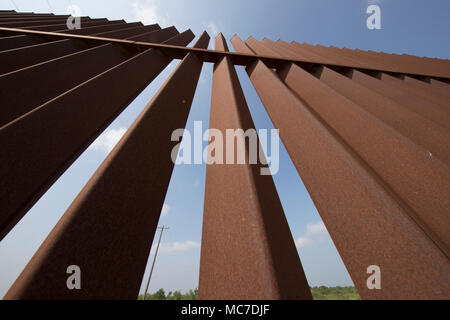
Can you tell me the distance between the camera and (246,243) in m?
0.53

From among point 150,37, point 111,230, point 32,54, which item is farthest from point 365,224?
point 150,37

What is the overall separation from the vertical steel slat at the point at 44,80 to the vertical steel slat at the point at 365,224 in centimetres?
148

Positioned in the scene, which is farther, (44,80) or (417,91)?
(417,91)

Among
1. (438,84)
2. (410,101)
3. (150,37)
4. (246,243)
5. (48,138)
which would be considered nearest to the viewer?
(246,243)

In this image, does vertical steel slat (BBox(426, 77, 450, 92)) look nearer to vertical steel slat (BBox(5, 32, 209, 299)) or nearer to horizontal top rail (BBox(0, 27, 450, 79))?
horizontal top rail (BBox(0, 27, 450, 79))

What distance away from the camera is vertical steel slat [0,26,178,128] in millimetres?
951

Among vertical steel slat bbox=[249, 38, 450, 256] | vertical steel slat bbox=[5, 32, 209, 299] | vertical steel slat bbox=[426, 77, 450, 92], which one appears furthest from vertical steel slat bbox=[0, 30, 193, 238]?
vertical steel slat bbox=[426, 77, 450, 92]

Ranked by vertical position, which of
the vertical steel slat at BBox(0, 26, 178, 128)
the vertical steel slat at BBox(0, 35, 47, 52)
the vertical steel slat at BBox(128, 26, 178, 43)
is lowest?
the vertical steel slat at BBox(0, 26, 178, 128)

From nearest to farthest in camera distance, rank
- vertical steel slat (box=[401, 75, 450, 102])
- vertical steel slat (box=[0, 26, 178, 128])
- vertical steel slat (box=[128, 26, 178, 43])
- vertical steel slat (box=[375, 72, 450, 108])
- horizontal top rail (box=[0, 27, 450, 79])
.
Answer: vertical steel slat (box=[0, 26, 178, 128]) < vertical steel slat (box=[375, 72, 450, 108]) < vertical steel slat (box=[401, 75, 450, 102]) < horizontal top rail (box=[0, 27, 450, 79]) < vertical steel slat (box=[128, 26, 178, 43])

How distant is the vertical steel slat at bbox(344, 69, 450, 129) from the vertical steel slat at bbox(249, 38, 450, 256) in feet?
1.93

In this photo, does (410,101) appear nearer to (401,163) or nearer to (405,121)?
(405,121)

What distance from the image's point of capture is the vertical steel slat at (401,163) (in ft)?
2.25

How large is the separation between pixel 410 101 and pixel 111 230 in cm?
214

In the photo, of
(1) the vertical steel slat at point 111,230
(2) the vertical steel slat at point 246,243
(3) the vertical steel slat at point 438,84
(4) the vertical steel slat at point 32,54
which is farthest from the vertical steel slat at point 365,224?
(3) the vertical steel slat at point 438,84
